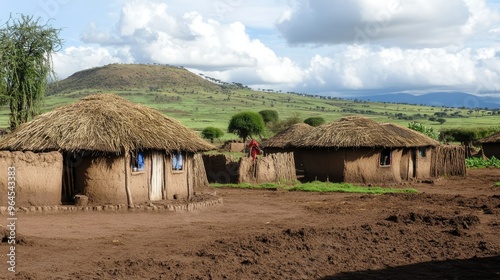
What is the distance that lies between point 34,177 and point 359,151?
561 inches

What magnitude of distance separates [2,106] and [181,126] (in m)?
8.82

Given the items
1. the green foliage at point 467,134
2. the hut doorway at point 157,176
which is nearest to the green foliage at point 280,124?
the green foliage at point 467,134

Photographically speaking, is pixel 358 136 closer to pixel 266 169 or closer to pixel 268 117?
pixel 266 169

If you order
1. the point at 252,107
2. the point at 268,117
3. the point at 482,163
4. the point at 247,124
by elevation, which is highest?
the point at 252,107

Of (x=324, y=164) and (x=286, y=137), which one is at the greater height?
(x=286, y=137)

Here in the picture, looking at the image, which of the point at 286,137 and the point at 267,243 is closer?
the point at 267,243

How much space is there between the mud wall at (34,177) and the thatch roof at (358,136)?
12691 mm

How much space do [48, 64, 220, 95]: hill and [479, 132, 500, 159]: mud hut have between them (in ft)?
269

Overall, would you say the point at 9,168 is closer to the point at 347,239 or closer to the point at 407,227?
the point at 347,239

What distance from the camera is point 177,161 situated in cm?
1833

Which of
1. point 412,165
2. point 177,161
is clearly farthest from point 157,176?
point 412,165

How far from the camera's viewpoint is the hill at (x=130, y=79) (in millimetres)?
116188

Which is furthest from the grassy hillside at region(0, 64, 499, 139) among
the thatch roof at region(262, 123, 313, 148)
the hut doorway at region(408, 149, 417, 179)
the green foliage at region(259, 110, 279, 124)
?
the hut doorway at region(408, 149, 417, 179)

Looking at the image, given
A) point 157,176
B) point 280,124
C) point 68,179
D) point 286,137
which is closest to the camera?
point 68,179
